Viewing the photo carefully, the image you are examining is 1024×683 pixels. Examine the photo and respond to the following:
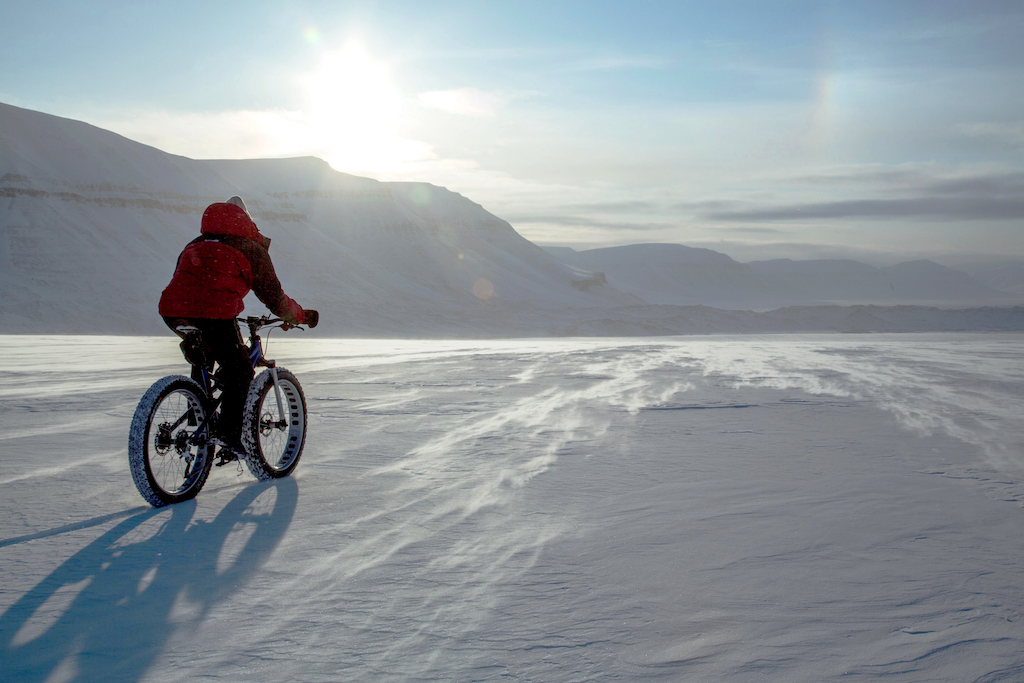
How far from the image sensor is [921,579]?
2.95 m

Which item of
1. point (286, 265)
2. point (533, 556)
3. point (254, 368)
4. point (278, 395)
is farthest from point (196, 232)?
point (533, 556)

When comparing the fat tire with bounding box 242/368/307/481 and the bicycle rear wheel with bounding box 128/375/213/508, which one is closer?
the bicycle rear wheel with bounding box 128/375/213/508

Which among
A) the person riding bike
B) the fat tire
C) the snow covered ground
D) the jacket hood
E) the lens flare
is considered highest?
the lens flare

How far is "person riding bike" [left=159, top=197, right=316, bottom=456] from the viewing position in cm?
411

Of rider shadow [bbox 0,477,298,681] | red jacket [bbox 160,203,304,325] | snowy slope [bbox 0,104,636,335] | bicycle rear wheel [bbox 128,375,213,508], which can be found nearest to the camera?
rider shadow [bbox 0,477,298,681]

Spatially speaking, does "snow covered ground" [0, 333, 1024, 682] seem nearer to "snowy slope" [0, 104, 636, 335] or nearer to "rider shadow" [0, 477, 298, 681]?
"rider shadow" [0, 477, 298, 681]

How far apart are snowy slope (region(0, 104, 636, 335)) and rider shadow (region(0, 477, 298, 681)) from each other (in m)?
44.6

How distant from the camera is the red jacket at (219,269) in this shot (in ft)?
13.5

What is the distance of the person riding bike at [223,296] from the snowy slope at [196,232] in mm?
43846

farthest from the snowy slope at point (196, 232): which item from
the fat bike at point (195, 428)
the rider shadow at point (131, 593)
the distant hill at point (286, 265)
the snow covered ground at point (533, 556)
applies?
the rider shadow at point (131, 593)

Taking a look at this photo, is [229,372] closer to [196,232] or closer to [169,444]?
[169,444]

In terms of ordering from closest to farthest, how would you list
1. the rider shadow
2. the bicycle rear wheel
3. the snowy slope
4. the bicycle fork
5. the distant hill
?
the rider shadow < the bicycle rear wheel < the bicycle fork < the distant hill < the snowy slope

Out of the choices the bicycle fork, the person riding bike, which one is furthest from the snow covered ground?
the person riding bike

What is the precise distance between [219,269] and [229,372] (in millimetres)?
620
